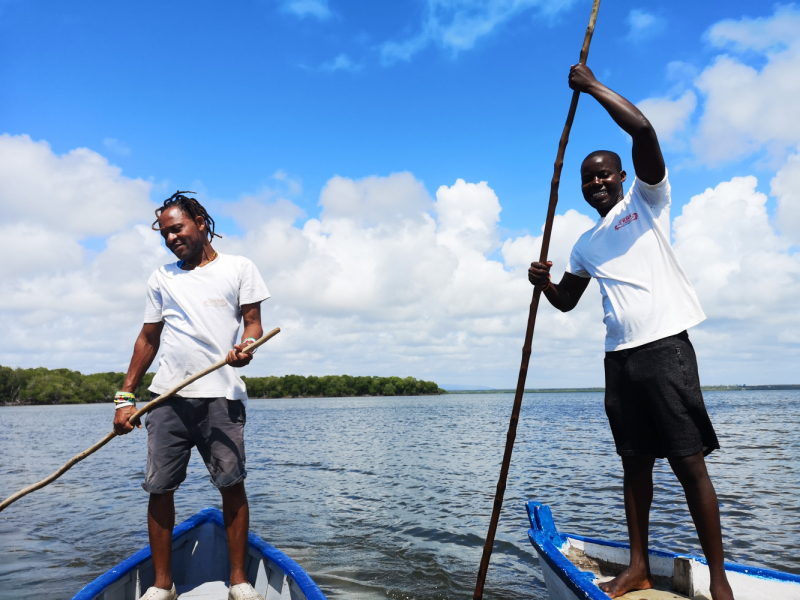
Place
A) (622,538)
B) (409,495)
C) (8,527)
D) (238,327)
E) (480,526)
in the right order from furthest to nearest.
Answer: (409,495), (8,527), (480,526), (622,538), (238,327)

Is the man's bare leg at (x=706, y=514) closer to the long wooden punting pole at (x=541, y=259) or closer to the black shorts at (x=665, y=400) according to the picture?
the black shorts at (x=665, y=400)

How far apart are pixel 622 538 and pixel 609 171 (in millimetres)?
7251

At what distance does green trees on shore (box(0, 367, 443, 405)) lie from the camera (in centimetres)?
11231

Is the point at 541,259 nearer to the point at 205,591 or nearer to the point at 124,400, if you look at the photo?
the point at 124,400

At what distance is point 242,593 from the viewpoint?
3.87 m

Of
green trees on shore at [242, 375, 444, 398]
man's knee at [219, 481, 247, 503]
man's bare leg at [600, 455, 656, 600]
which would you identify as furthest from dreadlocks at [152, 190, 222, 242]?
green trees on shore at [242, 375, 444, 398]

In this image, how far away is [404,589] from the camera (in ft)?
21.4

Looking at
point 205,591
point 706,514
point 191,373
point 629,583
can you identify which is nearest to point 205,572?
point 205,591

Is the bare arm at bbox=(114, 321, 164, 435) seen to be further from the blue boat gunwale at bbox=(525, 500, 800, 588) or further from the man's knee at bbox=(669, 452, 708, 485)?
the man's knee at bbox=(669, 452, 708, 485)

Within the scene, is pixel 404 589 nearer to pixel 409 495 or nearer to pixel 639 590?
pixel 639 590

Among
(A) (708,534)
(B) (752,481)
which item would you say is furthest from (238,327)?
(B) (752,481)

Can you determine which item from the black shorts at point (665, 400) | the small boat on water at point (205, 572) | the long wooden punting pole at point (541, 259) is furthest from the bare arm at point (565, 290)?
the small boat on water at point (205, 572)

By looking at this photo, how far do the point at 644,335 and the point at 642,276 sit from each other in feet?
1.24

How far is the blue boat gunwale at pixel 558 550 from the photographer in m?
3.51
